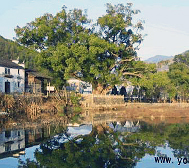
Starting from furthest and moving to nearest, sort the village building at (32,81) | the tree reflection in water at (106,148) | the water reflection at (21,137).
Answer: the village building at (32,81), the water reflection at (21,137), the tree reflection in water at (106,148)

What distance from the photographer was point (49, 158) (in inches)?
885

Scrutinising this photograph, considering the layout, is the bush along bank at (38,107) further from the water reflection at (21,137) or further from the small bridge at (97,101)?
the water reflection at (21,137)

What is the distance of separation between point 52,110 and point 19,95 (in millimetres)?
8601

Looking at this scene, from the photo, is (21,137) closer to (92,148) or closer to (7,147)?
(7,147)

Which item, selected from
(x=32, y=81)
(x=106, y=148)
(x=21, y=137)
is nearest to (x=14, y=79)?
(x=32, y=81)

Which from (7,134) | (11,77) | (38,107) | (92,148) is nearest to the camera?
(92,148)

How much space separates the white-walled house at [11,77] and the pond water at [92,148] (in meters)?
23.4

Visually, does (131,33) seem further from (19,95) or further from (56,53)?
(19,95)

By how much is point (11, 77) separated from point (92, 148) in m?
37.3

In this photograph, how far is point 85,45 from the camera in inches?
2490

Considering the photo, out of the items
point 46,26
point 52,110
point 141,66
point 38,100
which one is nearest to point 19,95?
point 38,100

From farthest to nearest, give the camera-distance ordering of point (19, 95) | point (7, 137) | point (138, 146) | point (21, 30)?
point (21, 30) < point (19, 95) < point (7, 137) < point (138, 146)

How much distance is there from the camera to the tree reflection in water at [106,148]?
21.3 m

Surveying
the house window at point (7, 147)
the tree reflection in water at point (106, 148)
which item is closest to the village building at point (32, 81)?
the tree reflection in water at point (106, 148)
